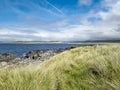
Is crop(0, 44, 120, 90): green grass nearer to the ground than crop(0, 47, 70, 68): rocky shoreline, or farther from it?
farther from it

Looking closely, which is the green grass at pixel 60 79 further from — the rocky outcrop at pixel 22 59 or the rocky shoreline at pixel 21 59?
the rocky outcrop at pixel 22 59

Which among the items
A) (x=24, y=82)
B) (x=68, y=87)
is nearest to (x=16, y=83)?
(x=24, y=82)

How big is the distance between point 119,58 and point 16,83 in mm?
3408

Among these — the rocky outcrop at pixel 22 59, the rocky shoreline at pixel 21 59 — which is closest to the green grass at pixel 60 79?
the rocky shoreline at pixel 21 59

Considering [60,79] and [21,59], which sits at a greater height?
[60,79]

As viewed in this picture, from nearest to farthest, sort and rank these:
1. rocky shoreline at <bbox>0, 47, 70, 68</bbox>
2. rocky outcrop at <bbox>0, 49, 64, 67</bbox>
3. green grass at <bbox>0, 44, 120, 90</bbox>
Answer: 1. green grass at <bbox>0, 44, 120, 90</bbox>
2. rocky shoreline at <bbox>0, 47, 70, 68</bbox>
3. rocky outcrop at <bbox>0, 49, 64, 67</bbox>

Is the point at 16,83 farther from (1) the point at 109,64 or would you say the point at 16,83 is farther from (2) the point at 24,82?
(1) the point at 109,64

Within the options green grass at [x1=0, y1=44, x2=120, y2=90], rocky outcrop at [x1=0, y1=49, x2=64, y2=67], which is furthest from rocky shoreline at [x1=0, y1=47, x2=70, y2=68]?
green grass at [x1=0, y1=44, x2=120, y2=90]

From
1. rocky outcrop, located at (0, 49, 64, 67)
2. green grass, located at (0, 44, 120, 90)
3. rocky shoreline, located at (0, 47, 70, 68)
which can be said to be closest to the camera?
green grass, located at (0, 44, 120, 90)

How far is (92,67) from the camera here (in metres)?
7.14

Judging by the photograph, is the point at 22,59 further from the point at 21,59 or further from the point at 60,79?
the point at 60,79

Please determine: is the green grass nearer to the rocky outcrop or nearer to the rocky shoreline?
the rocky shoreline

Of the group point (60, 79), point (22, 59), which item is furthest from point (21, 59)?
point (60, 79)

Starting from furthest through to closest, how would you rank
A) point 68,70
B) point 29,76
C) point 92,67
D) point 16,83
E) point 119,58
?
1. point 68,70
2. point 92,67
3. point 119,58
4. point 29,76
5. point 16,83
